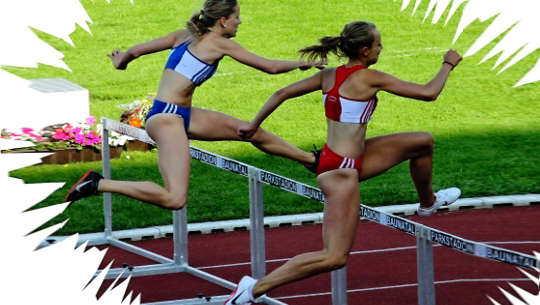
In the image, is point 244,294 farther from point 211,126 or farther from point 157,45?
point 157,45

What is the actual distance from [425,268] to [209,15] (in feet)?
7.53

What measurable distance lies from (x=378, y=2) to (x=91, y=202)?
513 inches

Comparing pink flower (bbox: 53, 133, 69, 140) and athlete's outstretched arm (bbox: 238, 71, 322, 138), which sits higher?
pink flower (bbox: 53, 133, 69, 140)

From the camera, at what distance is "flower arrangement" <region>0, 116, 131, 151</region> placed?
1436 centimetres

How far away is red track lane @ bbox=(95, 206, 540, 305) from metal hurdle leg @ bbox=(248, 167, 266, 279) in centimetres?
33

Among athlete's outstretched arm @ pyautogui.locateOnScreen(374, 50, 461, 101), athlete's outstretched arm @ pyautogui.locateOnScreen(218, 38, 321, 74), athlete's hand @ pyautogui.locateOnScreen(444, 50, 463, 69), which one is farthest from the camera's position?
athlete's outstretched arm @ pyautogui.locateOnScreen(218, 38, 321, 74)

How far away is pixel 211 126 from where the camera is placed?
792 centimetres

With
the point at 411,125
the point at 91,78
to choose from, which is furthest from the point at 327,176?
the point at 91,78

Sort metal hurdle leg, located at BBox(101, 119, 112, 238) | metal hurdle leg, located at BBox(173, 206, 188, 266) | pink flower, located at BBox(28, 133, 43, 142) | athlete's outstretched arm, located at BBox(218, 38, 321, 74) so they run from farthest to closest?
pink flower, located at BBox(28, 133, 43, 142) < metal hurdle leg, located at BBox(101, 119, 112, 238) < metal hurdle leg, located at BBox(173, 206, 188, 266) < athlete's outstretched arm, located at BBox(218, 38, 321, 74)

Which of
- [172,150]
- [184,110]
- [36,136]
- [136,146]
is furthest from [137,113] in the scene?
[172,150]

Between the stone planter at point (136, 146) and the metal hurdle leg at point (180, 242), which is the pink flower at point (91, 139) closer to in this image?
the stone planter at point (136, 146)

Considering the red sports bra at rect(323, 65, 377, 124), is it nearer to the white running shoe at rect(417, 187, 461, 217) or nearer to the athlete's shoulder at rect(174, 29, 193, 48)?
the white running shoe at rect(417, 187, 461, 217)

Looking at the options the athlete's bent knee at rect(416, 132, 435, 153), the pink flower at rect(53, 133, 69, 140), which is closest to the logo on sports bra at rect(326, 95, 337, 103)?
the athlete's bent knee at rect(416, 132, 435, 153)

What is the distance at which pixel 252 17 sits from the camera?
77.7 feet
